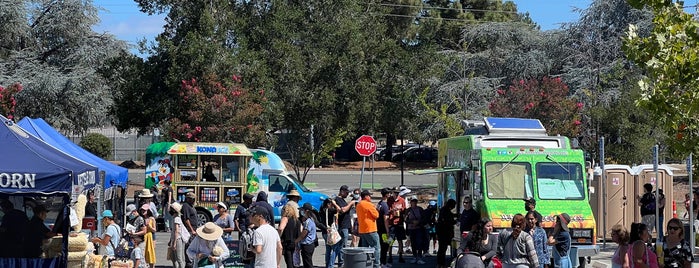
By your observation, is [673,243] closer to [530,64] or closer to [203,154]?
[203,154]

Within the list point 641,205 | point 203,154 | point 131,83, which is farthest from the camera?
point 131,83

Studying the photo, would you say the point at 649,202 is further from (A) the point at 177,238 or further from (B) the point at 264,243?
(B) the point at 264,243

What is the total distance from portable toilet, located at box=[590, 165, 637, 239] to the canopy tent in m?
11.0

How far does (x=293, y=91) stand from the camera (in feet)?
118

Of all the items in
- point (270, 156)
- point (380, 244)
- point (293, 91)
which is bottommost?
point (380, 244)

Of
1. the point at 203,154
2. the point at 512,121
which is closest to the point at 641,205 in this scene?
the point at 512,121

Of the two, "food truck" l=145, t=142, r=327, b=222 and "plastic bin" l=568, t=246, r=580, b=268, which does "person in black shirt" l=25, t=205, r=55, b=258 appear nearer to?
"plastic bin" l=568, t=246, r=580, b=268

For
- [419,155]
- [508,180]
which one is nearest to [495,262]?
[508,180]

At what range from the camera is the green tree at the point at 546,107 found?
1409 inches

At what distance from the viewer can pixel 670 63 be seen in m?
11.2

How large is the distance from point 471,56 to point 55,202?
1607 inches

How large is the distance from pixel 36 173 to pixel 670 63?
7.56 meters

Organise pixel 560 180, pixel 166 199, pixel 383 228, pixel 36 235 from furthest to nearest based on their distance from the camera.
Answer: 1. pixel 166 199
2. pixel 383 228
3. pixel 560 180
4. pixel 36 235

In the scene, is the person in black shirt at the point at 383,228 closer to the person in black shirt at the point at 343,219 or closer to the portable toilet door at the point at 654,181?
the person in black shirt at the point at 343,219
